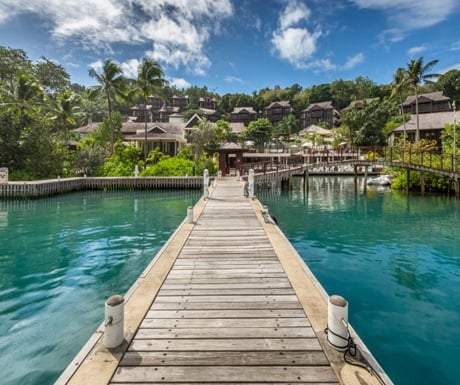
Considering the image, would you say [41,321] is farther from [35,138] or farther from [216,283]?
[35,138]

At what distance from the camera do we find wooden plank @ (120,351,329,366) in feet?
11.0

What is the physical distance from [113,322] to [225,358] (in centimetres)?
143

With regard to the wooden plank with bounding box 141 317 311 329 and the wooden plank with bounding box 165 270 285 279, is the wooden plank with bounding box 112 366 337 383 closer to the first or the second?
the wooden plank with bounding box 141 317 311 329

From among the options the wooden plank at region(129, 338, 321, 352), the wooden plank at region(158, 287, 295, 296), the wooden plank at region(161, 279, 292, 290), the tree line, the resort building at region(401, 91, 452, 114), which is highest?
the resort building at region(401, 91, 452, 114)

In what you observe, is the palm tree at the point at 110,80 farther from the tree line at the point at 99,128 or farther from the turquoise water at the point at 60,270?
the turquoise water at the point at 60,270

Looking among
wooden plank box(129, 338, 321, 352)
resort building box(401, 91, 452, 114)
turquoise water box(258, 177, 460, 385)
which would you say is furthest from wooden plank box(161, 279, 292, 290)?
resort building box(401, 91, 452, 114)

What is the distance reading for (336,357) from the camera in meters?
3.38

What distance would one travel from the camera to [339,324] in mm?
3471

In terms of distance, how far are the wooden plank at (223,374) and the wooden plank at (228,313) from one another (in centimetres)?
110

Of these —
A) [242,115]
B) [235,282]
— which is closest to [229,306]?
[235,282]

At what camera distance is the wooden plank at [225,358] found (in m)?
3.34

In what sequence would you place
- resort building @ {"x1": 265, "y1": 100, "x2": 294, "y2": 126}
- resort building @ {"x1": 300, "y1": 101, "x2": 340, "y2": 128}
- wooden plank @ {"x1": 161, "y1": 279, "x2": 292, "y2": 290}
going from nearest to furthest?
wooden plank @ {"x1": 161, "y1": 279, "x2": 292, "y2": 290} → resort building @ {"x1": 300, "y1": 101, "x2": 340, "y2": 128} → resort building @ {"x1": 265, "y1": 100, "x2": 294, "y2": 126}

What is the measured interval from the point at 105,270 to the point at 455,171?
2887 centimetres

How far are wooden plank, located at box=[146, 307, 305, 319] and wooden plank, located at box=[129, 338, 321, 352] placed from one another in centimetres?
59
